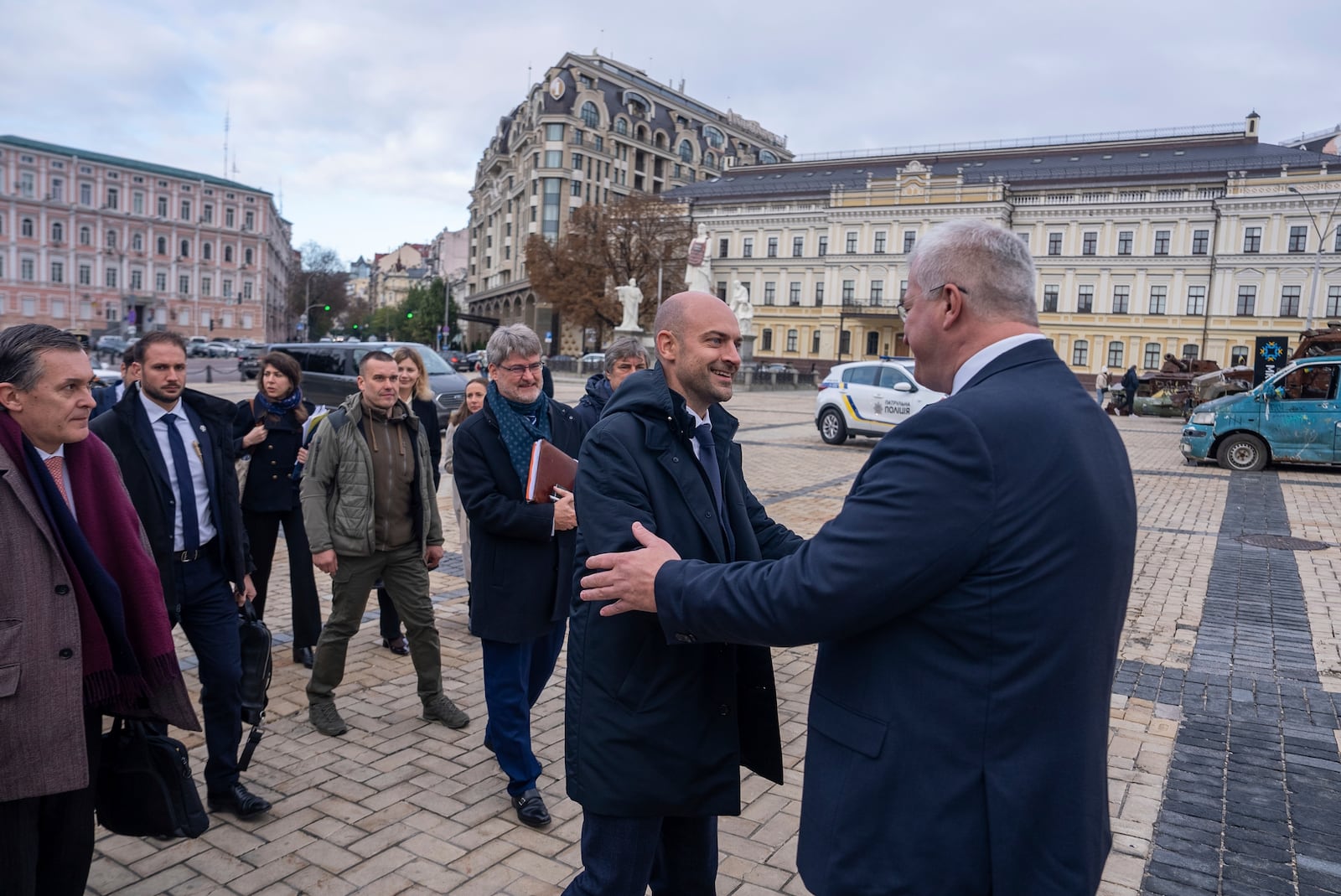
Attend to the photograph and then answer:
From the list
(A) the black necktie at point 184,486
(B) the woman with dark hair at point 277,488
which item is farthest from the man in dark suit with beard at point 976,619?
(B) the woman with dark hair at point 277,488

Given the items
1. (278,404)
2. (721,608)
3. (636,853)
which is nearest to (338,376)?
(278,404)

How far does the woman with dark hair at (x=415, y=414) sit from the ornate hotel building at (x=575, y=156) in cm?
6877

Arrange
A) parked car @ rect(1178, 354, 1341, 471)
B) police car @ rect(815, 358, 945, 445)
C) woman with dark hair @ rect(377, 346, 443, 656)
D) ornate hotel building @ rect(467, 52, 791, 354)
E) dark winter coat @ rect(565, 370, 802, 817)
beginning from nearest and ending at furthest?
dark winter coat @ rect(565, 370, 802, 817)
woman with dark hair @ rect(377, 346, 443, 656)
parked car @ rect(1178, 354, 1341, 471)
police car @ rect(815, 358, 945, 445)
ornate hotel building @ rect(467, 52, 791, 354)

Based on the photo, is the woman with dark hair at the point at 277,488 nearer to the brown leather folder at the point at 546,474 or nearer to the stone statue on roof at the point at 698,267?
the brown leather folder at the point at 546,474

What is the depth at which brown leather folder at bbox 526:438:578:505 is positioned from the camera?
11.9 feet

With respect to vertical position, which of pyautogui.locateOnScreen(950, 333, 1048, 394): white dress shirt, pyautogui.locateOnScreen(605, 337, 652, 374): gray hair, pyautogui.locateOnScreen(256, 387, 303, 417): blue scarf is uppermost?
pyautogui.locateOnScreen(605, 337, 652, 374): gray hair

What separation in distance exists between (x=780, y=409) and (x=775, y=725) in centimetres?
2956

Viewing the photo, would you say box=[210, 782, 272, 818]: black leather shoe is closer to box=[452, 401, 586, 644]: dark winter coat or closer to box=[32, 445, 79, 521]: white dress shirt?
box=[452, 401, 586, 644]: dark winter coat

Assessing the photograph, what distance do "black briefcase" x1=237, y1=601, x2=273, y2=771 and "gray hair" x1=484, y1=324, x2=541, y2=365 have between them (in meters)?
1.56

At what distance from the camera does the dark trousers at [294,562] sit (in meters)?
5.83

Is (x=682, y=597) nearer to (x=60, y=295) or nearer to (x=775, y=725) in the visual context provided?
(x=775, y=725)

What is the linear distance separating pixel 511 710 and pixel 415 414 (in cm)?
270

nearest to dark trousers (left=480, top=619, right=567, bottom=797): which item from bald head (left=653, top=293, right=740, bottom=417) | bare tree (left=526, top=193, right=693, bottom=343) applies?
bald head (left=653, top=293, right=740, bottom=417)

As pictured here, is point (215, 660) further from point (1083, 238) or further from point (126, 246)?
point (126, 246)
